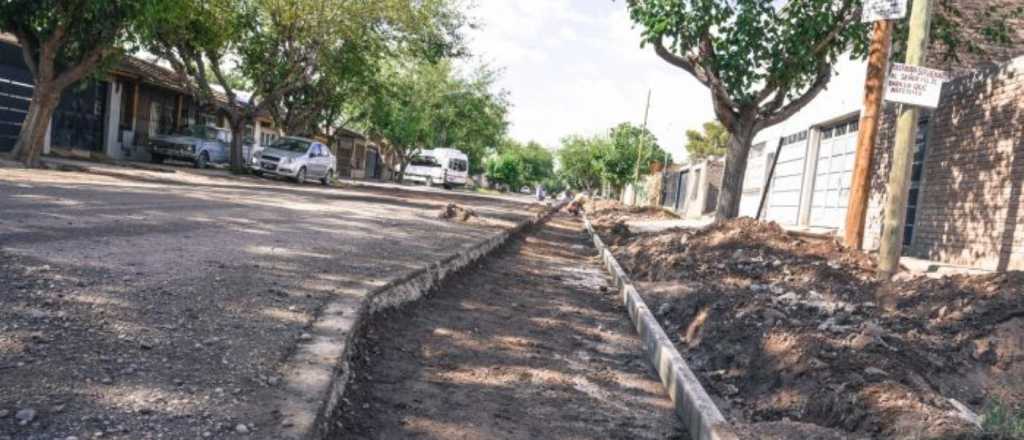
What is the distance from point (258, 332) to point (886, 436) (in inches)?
122

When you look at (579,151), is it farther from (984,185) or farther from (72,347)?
(72,347)

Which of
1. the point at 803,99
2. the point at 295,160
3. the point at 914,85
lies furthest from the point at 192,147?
the point at 914,85

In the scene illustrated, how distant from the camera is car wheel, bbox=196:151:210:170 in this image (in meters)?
24.8

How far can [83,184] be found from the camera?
451 inches

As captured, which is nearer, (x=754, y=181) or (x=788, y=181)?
(x=788, y=181)

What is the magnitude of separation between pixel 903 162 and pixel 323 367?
6671 mm

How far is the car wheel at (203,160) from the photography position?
24811mm

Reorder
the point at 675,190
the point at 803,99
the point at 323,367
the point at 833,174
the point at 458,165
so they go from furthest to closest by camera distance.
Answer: the point at 675,190 → the point at 458,165 → the point at 833,174 → the point at 803,99 → the point at 323,367

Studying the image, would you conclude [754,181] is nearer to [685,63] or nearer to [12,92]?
[685,63]

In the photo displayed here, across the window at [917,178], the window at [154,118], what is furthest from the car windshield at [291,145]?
the window at [917,178]

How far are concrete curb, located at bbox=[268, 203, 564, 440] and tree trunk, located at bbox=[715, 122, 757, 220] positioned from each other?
9799 millimetres

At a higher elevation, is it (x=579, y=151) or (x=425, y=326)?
(x=579, y=151)

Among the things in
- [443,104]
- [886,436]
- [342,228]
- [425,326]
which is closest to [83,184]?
[342,228]

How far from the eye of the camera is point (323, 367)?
11.5 ft
